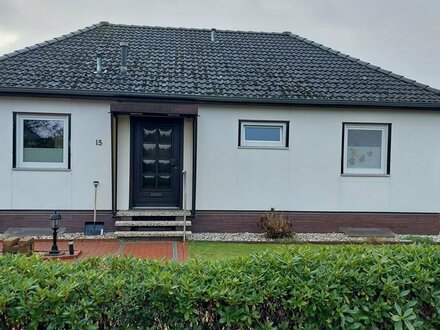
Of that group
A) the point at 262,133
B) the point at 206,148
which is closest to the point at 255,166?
the point at 262,133

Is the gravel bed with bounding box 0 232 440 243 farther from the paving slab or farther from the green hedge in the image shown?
the green hedge

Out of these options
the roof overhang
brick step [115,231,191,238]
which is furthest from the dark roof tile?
brick step [115,231,191,238]

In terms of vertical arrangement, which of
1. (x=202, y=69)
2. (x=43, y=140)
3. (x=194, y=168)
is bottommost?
(x=194, y=168)

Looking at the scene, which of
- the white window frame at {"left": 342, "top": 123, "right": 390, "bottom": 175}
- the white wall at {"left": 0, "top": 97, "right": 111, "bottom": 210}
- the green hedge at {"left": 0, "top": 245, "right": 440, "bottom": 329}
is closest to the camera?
the green hedge at {"left": 0, "top": 245, "right": 440, "bottom": 329}

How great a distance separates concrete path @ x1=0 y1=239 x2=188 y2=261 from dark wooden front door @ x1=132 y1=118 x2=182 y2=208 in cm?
138

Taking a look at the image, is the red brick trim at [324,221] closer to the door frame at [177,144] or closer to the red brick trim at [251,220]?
the red brick trim at [251,220]

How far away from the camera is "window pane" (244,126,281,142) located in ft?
31.2

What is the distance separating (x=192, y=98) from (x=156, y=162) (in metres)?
1.93

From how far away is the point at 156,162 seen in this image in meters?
9.45

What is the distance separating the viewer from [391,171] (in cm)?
970

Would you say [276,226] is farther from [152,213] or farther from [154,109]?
[154,109]

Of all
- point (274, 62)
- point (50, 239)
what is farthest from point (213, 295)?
point (274, 62)

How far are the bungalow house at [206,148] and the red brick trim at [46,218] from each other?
1.0 inches

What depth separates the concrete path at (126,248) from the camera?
730 centimetres
